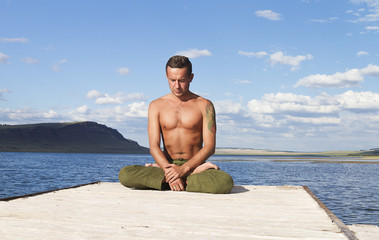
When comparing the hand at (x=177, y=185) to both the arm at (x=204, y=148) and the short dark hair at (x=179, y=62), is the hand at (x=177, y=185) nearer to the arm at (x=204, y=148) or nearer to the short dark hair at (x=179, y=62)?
the arm at (x=204, y=148)

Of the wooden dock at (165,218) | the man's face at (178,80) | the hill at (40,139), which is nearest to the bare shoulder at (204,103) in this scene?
the man's face at (178,80)

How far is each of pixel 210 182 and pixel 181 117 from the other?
4.52ft

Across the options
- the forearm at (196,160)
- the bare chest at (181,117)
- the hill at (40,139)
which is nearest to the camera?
the forearm at (196,160)

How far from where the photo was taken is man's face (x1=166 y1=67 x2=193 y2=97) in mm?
6641

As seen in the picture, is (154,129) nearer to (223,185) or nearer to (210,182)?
(210,182)

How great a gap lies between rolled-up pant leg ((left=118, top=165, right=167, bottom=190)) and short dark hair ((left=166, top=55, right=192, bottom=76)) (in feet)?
6.25

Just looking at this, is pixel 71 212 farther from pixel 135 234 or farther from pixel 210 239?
pixel 210 239

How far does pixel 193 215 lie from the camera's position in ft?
13.5

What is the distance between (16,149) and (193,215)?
602ft

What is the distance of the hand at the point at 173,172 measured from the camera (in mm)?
6344

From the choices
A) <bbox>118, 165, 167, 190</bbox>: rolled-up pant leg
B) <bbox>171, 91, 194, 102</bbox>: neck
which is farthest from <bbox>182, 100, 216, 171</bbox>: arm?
<bbox>118, 165, 167, 190</bbox>: rolled-up pant leg

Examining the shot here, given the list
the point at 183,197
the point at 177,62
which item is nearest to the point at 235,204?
the point at 183,197

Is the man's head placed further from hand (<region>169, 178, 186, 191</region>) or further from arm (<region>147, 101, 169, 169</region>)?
hand (<region>169, 178, 186, 191</region>)

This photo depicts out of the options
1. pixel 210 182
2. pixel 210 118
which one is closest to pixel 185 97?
pixel 210 118
